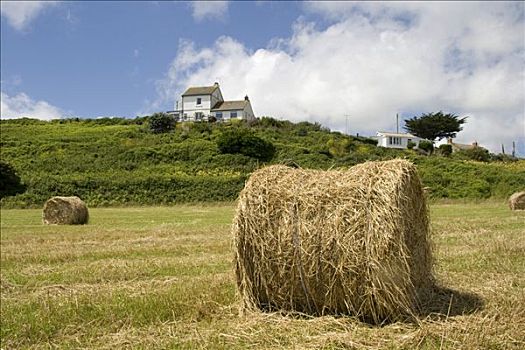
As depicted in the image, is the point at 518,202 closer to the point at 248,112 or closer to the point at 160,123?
the point at 160,123

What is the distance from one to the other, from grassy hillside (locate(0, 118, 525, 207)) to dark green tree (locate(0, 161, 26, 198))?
0.79m

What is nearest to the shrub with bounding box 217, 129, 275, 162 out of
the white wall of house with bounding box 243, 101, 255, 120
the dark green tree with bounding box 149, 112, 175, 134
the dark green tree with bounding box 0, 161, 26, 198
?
the dark green tree with bounding box 149, 112, 175, 134

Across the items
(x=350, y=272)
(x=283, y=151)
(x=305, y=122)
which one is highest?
(x=305, y=122)

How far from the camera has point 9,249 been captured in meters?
12.8

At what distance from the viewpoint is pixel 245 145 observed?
55.1 metres

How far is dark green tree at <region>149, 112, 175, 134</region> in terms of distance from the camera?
68.5 meters

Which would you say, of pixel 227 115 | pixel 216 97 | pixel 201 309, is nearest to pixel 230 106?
pixel 227 115

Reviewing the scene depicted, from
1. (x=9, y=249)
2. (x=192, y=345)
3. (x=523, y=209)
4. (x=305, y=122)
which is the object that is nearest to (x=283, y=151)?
(x=305, y=122)

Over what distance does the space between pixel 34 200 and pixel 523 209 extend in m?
34.9

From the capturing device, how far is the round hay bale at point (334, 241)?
575 cm

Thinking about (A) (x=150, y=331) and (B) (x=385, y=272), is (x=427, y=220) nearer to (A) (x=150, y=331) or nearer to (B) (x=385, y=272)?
(B) (x=385, y=272)

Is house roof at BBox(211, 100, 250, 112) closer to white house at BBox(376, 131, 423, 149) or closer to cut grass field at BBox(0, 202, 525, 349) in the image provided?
white house at BBox(376, 131, 423, 149)

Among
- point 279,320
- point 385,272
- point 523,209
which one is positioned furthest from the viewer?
point 523,209

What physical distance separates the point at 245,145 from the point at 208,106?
32.7 meters
